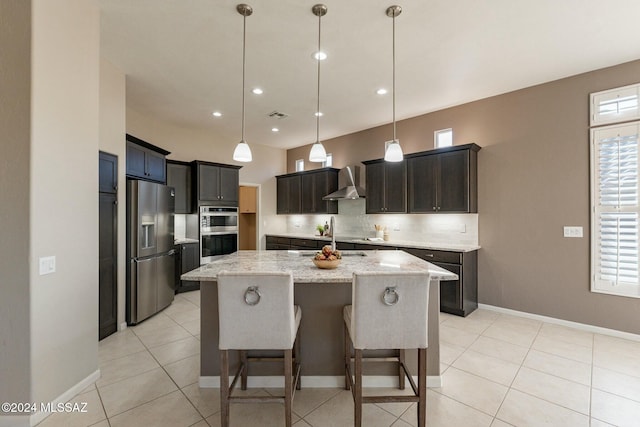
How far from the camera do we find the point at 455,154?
4.06 meters

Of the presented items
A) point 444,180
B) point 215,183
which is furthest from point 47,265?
point 444,180

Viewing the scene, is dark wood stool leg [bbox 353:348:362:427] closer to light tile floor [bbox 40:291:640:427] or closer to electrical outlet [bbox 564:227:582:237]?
light tile floor [bbox 40:291:640:427]

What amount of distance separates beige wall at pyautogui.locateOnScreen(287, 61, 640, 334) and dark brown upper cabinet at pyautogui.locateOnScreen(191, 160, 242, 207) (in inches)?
165

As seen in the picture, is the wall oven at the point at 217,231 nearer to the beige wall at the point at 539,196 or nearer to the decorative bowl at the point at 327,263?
the decorative bowl at the point at 327,263

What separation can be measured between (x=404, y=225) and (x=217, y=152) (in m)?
4.17

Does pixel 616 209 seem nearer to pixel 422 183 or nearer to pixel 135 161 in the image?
pixel 422 183

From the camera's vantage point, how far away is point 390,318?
5.58 feet

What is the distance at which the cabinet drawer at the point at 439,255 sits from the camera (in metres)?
3.79

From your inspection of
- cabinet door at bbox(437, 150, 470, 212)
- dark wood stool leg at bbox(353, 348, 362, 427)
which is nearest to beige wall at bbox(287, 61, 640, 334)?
cabinet door at bbox(437, 150, 470, 212)

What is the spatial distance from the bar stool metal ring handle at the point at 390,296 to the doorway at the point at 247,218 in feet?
20.0

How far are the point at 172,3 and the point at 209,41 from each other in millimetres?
507

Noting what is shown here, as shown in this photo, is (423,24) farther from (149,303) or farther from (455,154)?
(149,303)

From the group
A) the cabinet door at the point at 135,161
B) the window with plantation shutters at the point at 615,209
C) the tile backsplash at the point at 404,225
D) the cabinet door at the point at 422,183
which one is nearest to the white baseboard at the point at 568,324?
the window with plantation shutters at the point at 615,209

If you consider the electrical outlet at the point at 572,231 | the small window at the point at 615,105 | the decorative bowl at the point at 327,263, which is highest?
the small window at the point at 615,105
